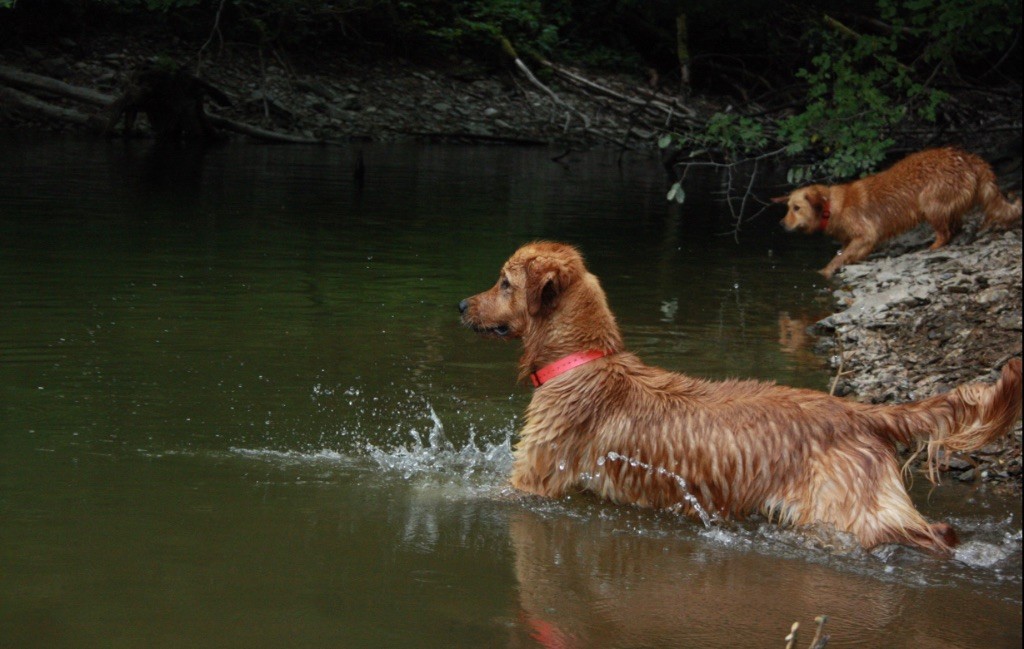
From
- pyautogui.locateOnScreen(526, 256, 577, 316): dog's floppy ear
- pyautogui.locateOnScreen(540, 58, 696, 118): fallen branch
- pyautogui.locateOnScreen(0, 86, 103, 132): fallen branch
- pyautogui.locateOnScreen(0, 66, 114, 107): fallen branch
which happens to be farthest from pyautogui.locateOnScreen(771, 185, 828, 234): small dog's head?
pyautogui.locateOnScreen(0, 86, 103, 132): fallen branch

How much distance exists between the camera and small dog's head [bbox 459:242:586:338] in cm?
680

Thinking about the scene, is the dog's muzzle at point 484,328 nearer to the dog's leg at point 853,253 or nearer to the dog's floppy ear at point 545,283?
the dog's floppy ear at point 545,283

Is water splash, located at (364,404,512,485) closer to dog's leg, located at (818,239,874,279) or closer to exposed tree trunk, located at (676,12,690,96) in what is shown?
dog's leg, located at (818,239,874,279)

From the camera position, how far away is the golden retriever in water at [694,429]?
569 cm

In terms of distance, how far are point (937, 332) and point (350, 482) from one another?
5403 millimetres

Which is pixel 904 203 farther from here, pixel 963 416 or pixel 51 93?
pixel 51 93

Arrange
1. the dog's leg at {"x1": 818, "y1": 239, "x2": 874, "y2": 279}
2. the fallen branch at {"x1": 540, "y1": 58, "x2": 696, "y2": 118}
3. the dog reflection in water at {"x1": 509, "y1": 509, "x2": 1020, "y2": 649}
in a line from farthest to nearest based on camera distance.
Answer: the fallen branch at {"x1": 540, "y1": 58, "x2": 696, "y2": 118}, the dog's leg at {"x1": 818, "y1": 239, "x2": 874, "y2": 279}, the dog reflection in water at {"x1": 509, "y1": 509, "x2": 1020, "y2": 649}

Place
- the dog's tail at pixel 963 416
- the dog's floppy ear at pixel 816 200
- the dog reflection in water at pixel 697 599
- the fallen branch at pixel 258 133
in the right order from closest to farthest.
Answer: the dog reflection in water at pixel 697 599 → the dog's tail at pixel 963 416 → the dog's floppy ear at pixel 816 200 → the fallen branch at pixel 258 133

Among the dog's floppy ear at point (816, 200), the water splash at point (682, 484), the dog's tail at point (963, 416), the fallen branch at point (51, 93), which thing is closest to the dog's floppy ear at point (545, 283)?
the water splash at point (682, 484)

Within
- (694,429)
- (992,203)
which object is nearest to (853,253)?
(992,203)

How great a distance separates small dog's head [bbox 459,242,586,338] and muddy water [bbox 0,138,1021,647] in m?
0.93

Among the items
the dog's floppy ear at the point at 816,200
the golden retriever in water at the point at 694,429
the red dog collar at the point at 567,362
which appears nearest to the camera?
the golden retriever in water at the point at 694,429

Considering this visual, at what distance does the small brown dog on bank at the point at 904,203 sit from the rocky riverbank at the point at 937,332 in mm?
1009

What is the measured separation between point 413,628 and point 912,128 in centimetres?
1940
